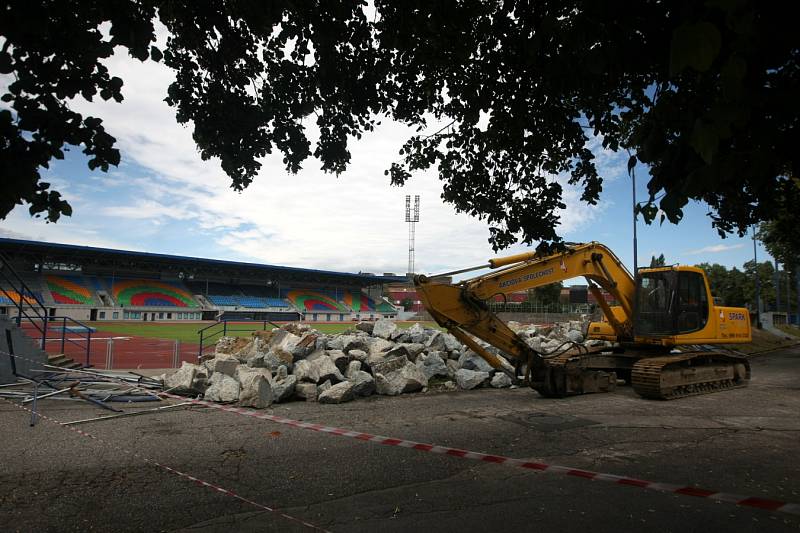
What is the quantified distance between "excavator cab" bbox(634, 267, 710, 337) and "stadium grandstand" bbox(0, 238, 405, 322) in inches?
1672

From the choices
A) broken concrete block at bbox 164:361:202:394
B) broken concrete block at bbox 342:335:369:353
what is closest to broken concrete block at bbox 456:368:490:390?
A: broken concrete block at bbox 342:335:369:353

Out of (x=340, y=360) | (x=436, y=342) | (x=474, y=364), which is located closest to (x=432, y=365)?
(x=474, y=364)

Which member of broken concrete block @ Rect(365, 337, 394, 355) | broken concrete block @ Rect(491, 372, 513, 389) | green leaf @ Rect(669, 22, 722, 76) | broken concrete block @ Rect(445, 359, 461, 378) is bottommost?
broken concrete block @ Rect(491, 372, 513, 389)

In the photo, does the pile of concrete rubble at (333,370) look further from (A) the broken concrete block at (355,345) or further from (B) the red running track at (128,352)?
(B) the red running track at (128,352)

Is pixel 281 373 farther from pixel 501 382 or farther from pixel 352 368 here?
pixel 501 382

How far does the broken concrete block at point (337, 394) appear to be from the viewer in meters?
9.30

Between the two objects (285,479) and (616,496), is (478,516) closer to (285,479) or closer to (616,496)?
(616,496)

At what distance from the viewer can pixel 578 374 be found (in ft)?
33.4

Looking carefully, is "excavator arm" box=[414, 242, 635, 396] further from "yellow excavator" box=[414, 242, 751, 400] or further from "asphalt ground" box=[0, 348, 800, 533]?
"asphalt ground" box=[0, 348, 800, 533]

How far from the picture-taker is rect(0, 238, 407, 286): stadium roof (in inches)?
1762

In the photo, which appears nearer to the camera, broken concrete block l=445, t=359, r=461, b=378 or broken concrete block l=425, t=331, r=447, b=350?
broken concrete block l=445, t=359, r=461, b=378

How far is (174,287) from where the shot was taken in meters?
55.4

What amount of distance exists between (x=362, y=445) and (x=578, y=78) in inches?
195

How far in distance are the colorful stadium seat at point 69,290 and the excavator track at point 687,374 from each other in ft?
162
